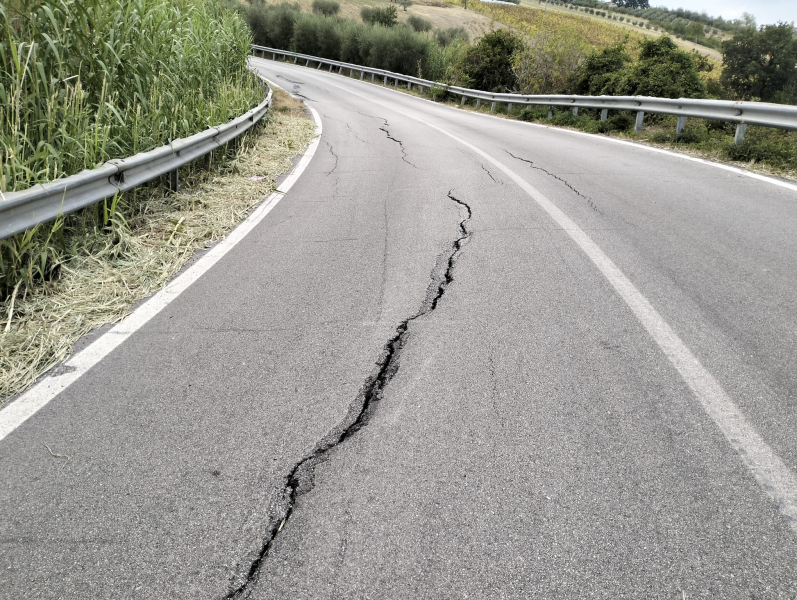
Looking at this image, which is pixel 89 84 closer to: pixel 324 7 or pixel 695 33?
pixel 324 7

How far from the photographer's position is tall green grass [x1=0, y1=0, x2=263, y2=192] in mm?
4680

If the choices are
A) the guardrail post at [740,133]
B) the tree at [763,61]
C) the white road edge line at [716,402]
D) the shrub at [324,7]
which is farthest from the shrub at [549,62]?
the shrub at [324,7]

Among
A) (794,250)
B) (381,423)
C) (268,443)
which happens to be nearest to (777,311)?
(794,250)

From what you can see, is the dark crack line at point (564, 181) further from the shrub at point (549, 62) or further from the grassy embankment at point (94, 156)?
the shrub at point (549, 62)

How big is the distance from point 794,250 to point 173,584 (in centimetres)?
520

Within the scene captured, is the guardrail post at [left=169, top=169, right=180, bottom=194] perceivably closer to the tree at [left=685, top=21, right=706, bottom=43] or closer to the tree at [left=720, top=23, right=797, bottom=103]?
the tree at [left=720, top=23, right=797, bottom=103]

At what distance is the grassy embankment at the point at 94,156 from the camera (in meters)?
3.98

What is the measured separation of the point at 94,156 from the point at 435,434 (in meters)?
4.02

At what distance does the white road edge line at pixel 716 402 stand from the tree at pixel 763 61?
52.9 meters

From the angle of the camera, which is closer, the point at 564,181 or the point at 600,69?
the point at 564,181

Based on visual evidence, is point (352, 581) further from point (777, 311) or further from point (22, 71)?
point (22, 71)

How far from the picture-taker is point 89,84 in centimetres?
589

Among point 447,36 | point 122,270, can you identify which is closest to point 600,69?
point 122,270

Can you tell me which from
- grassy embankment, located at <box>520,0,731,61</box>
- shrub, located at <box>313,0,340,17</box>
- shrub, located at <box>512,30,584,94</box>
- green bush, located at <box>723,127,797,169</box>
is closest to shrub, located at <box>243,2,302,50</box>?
shrub, located at <box>313,0,340,17</box>
